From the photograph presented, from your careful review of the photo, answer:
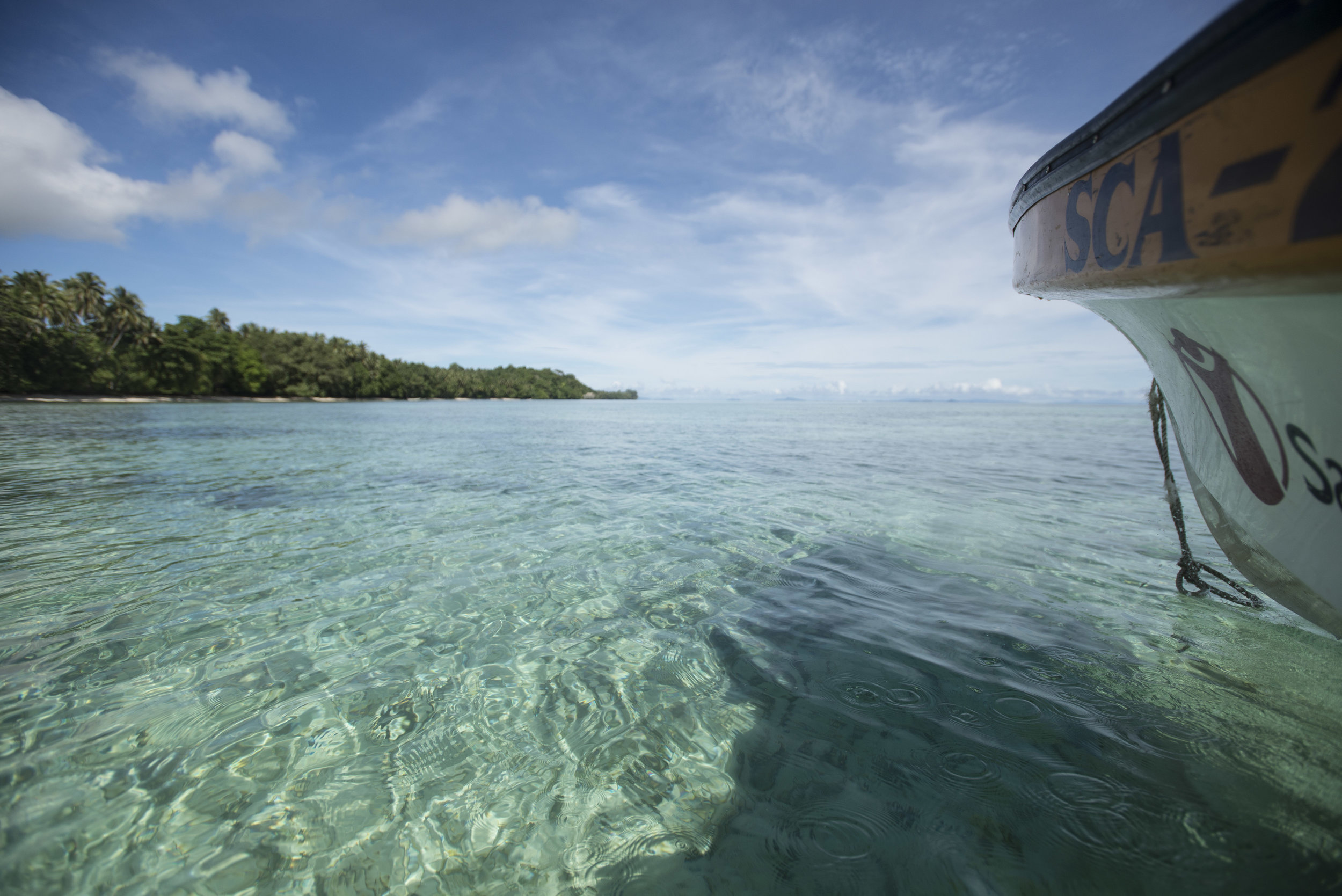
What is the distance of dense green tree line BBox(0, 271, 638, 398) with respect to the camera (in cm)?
5062

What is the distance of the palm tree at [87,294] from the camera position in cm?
6188

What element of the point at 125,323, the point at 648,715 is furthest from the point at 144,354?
the point at 648,715

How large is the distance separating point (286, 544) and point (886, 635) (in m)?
6.65

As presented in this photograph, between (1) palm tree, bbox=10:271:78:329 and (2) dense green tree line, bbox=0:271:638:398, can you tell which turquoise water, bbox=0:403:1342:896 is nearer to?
(2) dense green tree line, bbox=0:271:638:398

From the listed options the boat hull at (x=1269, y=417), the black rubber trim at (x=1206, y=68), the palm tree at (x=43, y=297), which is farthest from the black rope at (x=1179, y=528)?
the palm tree at (x=43, y=297)

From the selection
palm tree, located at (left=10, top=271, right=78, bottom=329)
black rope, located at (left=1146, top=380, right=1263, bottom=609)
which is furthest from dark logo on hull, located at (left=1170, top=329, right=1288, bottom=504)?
palm tree, located at (left=10, top=271, right=78, bottom=329)

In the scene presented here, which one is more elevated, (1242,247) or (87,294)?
(87,294)

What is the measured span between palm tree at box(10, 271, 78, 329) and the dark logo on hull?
87.5m

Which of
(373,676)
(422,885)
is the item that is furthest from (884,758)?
(373,676)

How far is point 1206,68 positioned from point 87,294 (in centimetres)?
9776

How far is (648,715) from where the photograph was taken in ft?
9.59

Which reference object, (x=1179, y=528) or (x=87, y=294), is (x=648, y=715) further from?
(x=87, y=294)

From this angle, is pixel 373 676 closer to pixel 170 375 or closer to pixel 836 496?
pixel 836 496

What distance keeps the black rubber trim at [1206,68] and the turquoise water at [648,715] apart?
2631 mm
